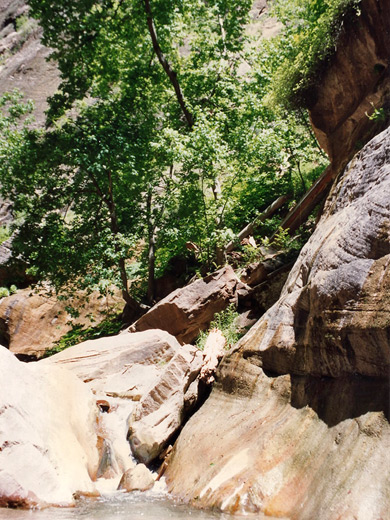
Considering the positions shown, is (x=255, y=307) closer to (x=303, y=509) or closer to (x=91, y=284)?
(x=91, y=284)

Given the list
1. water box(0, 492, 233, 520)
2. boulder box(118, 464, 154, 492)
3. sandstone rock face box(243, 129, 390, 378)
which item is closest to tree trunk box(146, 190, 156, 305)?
sandstone rock face box(243, 129, 390, 378)

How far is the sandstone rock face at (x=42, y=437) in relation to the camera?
187 inches

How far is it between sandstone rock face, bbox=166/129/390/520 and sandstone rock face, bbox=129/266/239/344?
4369 millimetres

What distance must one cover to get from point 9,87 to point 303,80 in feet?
83.4

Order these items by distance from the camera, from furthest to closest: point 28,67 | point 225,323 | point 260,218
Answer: point 28,67
point 260,218
point 225,323

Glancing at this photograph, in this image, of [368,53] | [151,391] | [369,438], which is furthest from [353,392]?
[368,53]

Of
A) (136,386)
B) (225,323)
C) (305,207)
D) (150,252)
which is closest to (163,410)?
(136,386)

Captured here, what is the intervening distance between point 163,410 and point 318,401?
279 centimetres

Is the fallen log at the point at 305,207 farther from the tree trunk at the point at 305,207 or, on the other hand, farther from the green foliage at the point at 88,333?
the green foliage at the point at 88,333

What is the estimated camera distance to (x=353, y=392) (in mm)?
4391

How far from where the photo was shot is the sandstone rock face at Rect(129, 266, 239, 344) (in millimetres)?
10758

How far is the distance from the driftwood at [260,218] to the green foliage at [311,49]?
4.63 metres

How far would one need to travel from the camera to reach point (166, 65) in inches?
554

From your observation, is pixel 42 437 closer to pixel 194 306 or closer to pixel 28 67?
pixel 194 306
